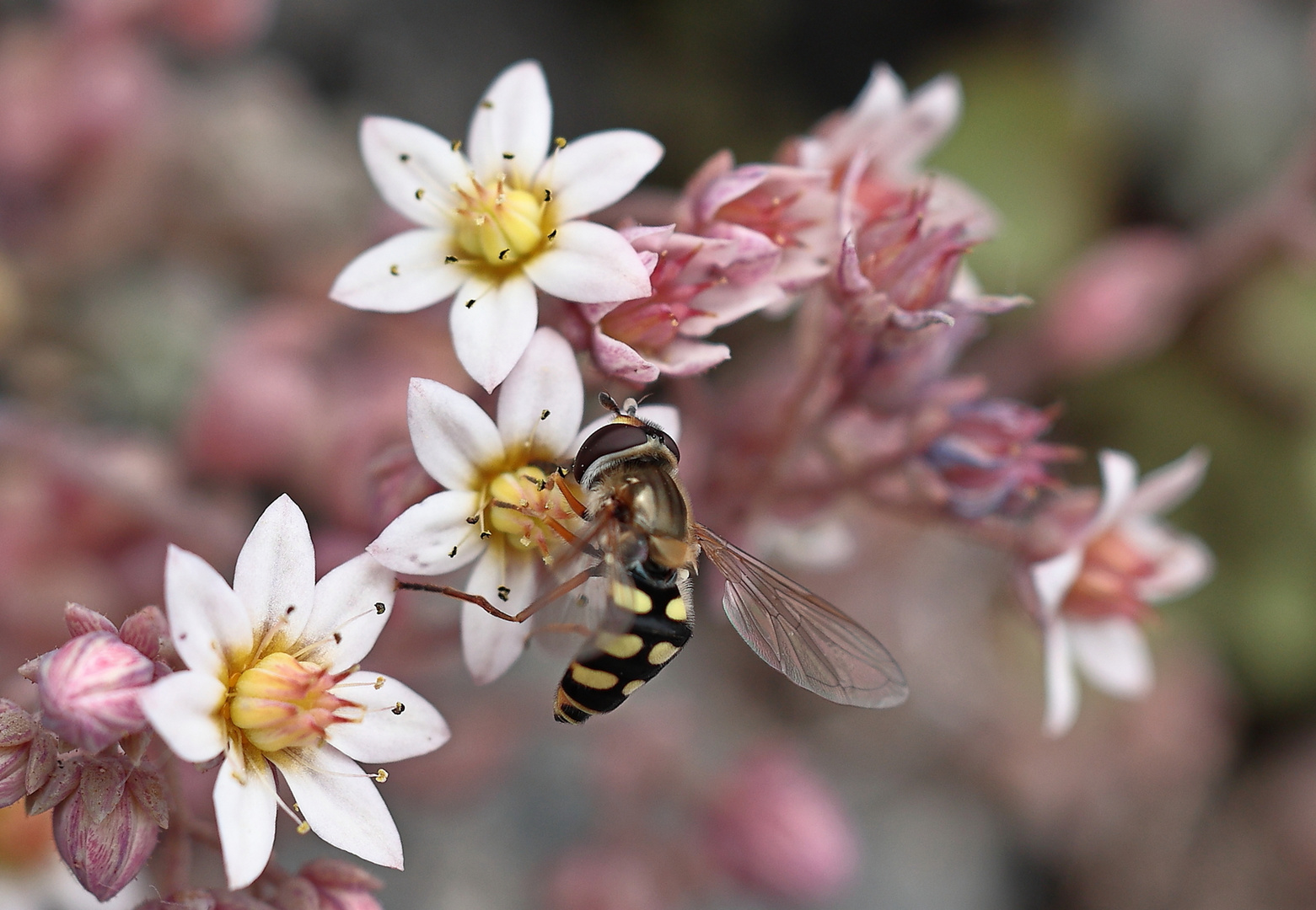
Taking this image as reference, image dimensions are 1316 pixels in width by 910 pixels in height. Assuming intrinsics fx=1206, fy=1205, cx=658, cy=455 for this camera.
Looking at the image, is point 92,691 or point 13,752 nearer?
point 92,691

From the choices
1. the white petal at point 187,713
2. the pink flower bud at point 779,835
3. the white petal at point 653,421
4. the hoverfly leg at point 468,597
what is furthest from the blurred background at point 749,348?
the white petal at point 187,713

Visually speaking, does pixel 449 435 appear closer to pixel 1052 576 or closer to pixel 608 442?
pixel 608 442

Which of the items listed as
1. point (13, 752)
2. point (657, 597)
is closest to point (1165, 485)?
point (657, 597)

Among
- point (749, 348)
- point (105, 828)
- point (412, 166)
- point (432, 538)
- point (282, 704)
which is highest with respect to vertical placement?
point (412, 166)

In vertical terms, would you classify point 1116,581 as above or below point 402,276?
below

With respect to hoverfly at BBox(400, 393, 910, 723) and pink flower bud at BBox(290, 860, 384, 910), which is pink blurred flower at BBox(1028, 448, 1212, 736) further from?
pink flower bud at BBox(290, 860, 384, 910)

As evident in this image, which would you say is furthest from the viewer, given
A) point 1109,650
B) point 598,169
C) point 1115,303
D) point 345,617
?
point 1115,303
